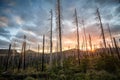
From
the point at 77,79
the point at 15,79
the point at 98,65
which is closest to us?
the point at 77,79

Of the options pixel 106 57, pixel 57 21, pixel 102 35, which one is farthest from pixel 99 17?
pixel 106 57

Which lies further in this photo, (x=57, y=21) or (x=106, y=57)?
(x=57, y=21)

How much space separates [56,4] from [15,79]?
17697 millimetres

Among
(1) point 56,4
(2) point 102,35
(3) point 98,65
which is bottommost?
(3) point 98,65

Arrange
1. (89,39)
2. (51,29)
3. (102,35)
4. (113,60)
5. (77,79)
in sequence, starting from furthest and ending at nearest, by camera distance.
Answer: (89,39) < (51,29) < (102,35) < (113,60) < (77,79)

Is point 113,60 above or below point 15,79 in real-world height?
above

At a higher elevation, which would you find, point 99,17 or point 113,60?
point 99,17

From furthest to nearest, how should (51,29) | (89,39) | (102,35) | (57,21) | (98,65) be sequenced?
1. (89,39)
2. (51,29)
3. (102,35)
4. (57,21)
5. (98,65)

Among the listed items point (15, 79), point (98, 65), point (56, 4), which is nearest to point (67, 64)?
point (98, 65)

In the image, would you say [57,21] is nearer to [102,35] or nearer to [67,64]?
[67,64]

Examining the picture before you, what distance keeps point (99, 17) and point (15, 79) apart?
24181 millimetres

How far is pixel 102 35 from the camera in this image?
26.4 metres

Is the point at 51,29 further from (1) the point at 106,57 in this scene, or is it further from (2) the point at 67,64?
(1) the point at 106,57

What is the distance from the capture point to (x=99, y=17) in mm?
27031
